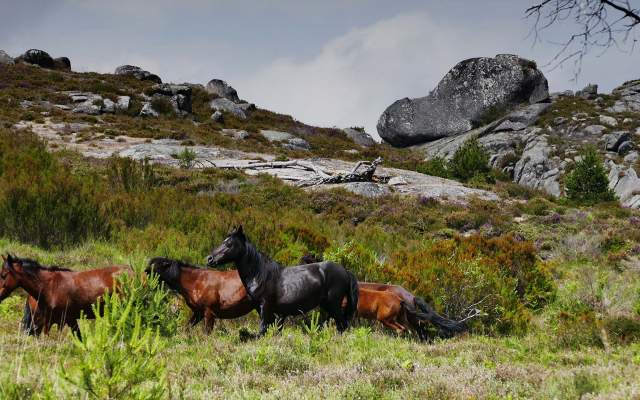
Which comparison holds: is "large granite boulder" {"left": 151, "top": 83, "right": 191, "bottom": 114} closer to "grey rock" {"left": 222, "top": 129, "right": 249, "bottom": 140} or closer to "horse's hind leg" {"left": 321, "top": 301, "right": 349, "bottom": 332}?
"grey rock" {"left": 222, "top": 129, "right": 249, "bottom": 140}

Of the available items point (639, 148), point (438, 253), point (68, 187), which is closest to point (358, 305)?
point (438, 253)

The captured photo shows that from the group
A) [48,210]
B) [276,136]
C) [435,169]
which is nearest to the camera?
[48,210]

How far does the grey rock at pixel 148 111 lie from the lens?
41094 mm

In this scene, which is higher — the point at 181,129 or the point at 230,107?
the point at 230,107

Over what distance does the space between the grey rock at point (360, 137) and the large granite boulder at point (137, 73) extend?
776 inches

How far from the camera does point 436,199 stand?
23938 mm

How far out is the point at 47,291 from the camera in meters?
5.54

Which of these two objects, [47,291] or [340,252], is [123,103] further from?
[47,291]

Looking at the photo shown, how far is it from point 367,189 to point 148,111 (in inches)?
933

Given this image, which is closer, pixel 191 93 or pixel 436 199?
pixel 436 199

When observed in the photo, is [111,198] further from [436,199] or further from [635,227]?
[635,227]

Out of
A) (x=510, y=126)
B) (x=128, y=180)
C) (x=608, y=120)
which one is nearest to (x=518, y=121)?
(x=510, y=126)

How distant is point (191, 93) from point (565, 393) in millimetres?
48814

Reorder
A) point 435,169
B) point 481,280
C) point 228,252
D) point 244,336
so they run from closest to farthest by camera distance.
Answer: point 244,336 → point 228,252 → point 481,280 → point 435,169
